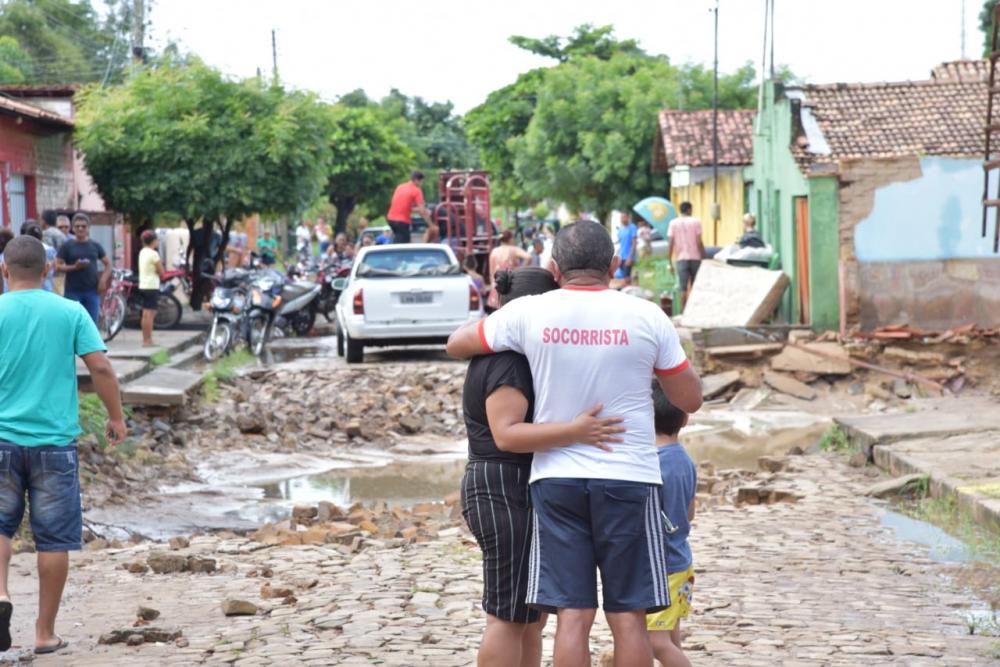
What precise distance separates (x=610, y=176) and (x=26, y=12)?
107ft

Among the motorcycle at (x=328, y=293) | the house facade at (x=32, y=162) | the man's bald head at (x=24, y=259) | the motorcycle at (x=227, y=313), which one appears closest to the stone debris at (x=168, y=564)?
the man's bald head at (x=24, y=259)

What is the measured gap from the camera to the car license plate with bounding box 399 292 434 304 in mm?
18344

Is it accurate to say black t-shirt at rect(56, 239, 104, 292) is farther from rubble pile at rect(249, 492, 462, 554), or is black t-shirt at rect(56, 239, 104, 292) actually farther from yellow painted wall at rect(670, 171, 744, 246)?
yellow painted wall at rect(670, 171, 744, 246)

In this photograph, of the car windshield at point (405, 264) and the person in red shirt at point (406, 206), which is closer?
the car windshield at point (405, 264)

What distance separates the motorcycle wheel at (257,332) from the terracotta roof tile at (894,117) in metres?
8.35

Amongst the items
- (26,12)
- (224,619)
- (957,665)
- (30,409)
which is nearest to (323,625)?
(224,619)

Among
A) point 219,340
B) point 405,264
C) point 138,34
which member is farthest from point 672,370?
point 138,34

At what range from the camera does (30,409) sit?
5.98 metres

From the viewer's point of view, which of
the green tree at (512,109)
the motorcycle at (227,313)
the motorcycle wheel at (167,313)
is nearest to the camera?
the motorcycle at (227,313)

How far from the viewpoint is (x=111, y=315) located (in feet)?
65.7

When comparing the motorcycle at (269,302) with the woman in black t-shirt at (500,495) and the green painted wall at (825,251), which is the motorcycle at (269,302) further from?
the woman in black t-shirt at (500,495)

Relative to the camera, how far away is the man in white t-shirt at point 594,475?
4324 millimetres

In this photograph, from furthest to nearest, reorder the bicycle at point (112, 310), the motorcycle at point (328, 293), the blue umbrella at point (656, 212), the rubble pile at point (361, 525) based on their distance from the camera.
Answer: the blue umbrella at point (656, 212)
the motorcycle at point (328, 293)
the bicycle at point (112, 310)
the rubble pile at point (361, 525)

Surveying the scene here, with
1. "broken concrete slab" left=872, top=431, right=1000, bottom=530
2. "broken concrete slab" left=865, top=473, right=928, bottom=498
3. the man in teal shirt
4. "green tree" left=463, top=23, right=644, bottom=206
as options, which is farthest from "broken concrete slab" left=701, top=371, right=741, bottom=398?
"green tree" left=463, top=23, right=644, bottom=206
